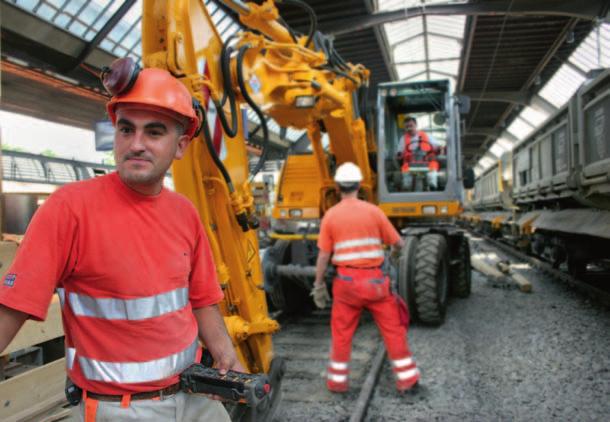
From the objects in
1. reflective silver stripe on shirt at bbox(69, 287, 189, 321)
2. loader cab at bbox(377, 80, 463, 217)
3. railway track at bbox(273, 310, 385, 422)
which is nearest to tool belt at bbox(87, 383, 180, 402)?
reflective silver stripe on shirt at bbox(69, 287, 189, 321)

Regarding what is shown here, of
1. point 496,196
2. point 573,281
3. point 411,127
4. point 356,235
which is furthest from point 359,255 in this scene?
point 496,196

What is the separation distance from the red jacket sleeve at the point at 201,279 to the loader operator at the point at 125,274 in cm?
8

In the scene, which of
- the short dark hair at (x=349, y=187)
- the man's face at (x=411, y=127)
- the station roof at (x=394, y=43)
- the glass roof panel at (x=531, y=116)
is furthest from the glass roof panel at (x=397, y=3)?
the glass roof panel at (x=531, y=116)

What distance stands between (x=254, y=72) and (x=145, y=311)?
2413 mm

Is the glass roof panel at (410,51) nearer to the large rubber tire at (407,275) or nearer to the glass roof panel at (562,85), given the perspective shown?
the glass roof panel at (562,85)

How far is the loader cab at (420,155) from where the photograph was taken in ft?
20.8

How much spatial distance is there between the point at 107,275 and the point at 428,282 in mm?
4679

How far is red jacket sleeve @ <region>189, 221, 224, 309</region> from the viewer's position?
1.90 metres

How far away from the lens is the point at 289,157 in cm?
685

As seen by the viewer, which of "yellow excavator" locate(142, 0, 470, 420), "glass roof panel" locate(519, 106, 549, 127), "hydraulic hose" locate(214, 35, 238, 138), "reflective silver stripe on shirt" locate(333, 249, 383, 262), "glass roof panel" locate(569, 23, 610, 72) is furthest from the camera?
"glass roof panel" locate(519, 106, 549, 127)

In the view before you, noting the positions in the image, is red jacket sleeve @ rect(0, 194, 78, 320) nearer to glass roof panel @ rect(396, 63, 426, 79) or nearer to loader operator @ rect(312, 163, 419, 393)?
loader operator @ rect(312, 163, 419, 393)

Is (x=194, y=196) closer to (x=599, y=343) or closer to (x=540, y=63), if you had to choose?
(x=599, y=343)

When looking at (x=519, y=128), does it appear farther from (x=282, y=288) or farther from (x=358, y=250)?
(x=358, y=250)

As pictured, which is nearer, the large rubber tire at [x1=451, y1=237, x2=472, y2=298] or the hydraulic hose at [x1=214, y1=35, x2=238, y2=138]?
the hydraulic hose at [x1=214, y1=35, x2=238, y2=138]
